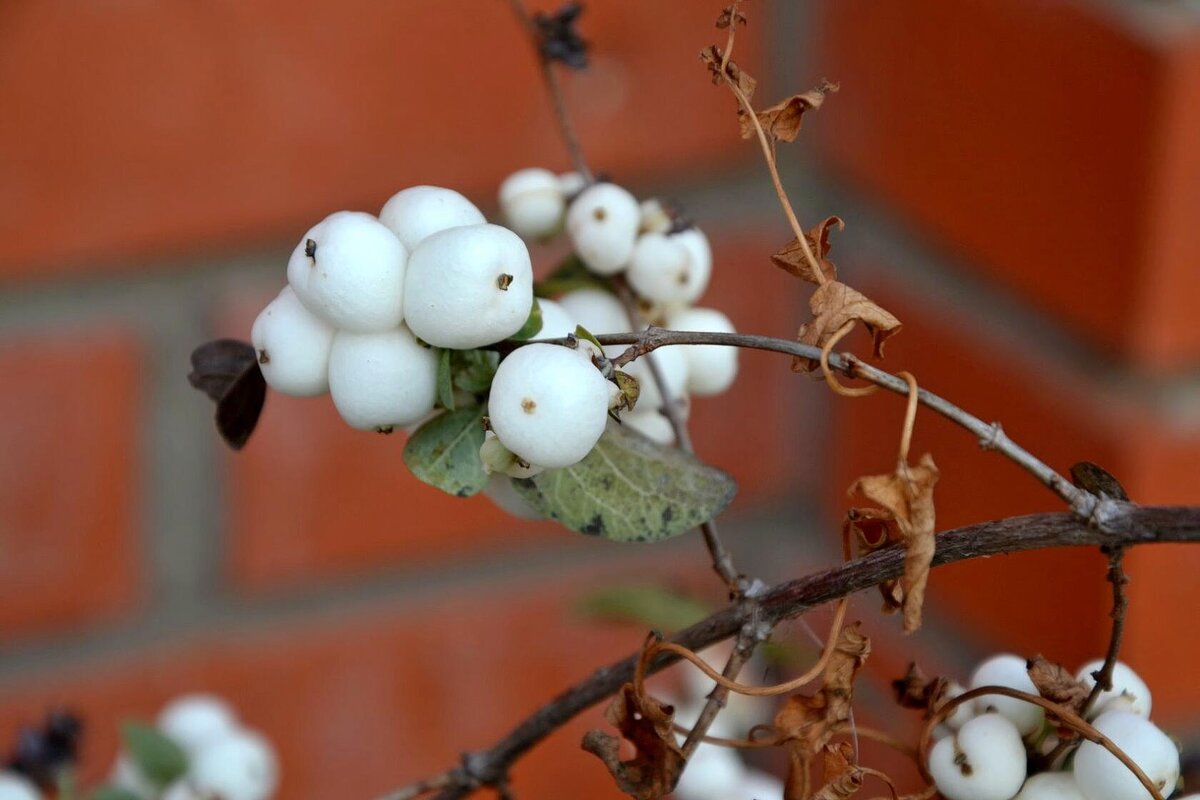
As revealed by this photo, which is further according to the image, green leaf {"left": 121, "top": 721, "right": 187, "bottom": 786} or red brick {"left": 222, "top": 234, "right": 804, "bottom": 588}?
red brick {"left": 222, "top": 234, "right": 804, "bottom": 588}

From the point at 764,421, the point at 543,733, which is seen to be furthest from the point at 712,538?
the point at 764,421

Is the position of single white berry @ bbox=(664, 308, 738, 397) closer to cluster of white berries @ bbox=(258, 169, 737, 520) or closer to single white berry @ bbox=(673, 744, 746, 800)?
cluster of white berries @ bbox=(258, 169, 737, 520)

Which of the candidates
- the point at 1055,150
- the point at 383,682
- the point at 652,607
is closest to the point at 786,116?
the point at 652,607

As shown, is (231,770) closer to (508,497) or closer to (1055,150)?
(508,497)

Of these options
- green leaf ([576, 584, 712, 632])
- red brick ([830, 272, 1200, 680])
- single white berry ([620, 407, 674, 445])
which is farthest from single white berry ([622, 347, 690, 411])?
red brick ([830, 272, 1200, 680])

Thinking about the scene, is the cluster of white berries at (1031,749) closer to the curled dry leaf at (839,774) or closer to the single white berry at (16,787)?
the curled dry leaf at (839,774)

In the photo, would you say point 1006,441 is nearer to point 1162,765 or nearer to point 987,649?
point 1162,765

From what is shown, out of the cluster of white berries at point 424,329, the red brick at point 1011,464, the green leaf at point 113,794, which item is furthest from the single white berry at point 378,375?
the red brick at point 1011,464
